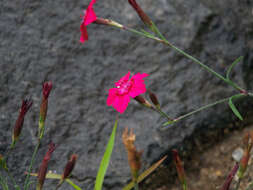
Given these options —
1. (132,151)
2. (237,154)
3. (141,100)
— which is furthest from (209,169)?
(132,151)

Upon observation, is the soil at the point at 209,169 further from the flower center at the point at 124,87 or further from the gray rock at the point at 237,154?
the flower center at the point at 124,87

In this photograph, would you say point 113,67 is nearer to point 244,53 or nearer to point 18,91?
point 18,91

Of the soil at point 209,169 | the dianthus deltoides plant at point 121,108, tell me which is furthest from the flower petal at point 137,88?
the soil at point 209,169

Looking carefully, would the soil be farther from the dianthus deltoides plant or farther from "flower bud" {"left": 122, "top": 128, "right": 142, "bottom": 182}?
"flower bud" {"left": 122, "top": 128, "right": 142, "bottom": 182}

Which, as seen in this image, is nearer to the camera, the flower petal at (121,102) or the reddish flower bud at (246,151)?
the reddish flower bud at (246,151)

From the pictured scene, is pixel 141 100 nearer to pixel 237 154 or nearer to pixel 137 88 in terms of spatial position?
pixel 137 88

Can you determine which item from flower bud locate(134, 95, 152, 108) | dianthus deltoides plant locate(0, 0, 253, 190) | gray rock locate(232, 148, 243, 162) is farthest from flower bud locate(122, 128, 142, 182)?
gray rock locate(232, 148, 243, 162)

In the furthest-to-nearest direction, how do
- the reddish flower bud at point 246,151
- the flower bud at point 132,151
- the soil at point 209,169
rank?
1. the soil at point 209,169
2. the reddish flower bud at point 246,151
3. the flower bud at point 132,151
